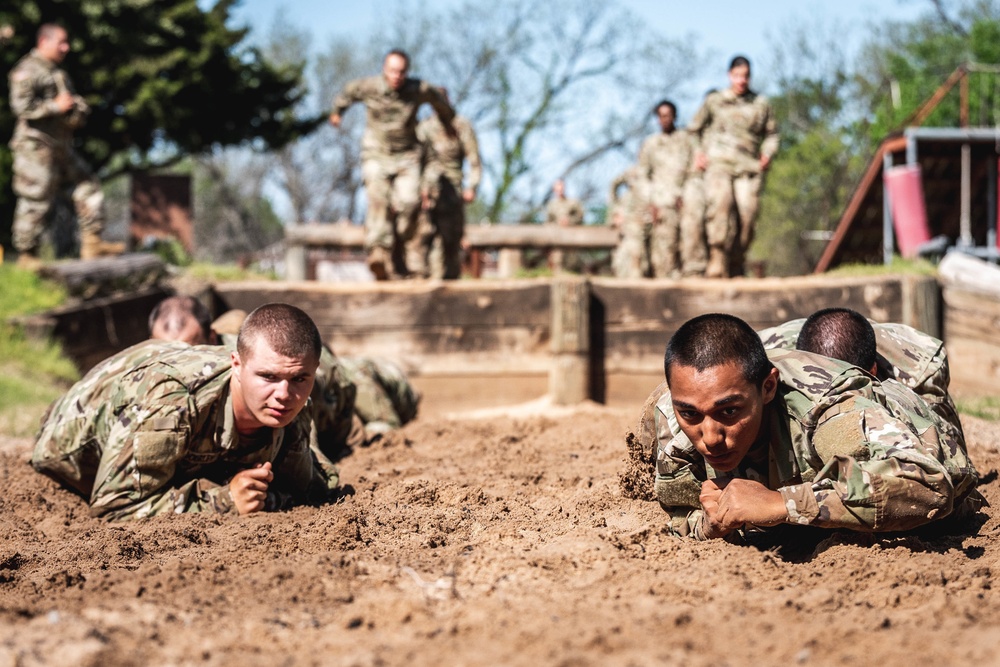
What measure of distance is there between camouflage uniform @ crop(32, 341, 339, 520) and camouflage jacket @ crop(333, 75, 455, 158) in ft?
16.2

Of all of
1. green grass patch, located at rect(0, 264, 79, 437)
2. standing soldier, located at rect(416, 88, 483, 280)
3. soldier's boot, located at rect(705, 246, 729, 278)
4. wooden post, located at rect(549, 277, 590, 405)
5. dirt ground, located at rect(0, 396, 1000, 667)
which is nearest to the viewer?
dirt ground, located at rect(0, 396, 1000, 667)

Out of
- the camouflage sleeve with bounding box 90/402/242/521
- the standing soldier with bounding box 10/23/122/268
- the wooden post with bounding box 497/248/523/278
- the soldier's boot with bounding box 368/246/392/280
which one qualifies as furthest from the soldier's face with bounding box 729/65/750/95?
the camouflage sleeve with bounding box 90/402/242/521

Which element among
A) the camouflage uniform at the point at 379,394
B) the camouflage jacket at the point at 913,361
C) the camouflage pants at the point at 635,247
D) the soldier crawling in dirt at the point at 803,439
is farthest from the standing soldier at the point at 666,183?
the soldier crawling in dirt at the point at 803,439

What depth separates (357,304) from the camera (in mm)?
7840

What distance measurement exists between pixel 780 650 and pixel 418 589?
104 cm

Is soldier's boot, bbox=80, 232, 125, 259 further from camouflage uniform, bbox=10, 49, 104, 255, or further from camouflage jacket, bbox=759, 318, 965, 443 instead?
camouflage jacket, bbox=759, 318, 965, 443

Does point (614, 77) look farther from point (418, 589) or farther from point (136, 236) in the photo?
point (418, 589)

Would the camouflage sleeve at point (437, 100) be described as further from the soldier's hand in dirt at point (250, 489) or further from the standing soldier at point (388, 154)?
the soldier's hand in dirt at point (250, 489)

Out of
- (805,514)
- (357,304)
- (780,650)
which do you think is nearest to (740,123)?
(357,304)

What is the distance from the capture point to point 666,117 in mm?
11688

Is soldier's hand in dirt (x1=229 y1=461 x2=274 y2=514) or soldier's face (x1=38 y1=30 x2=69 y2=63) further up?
soldier's face (x1=38 y1=30 x2=69 y2=63)

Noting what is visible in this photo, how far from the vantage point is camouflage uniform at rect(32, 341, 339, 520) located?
13.0ft

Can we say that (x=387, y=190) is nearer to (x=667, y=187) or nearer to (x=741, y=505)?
(x=667, y=187)

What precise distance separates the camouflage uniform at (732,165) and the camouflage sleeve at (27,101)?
19.4 ft
